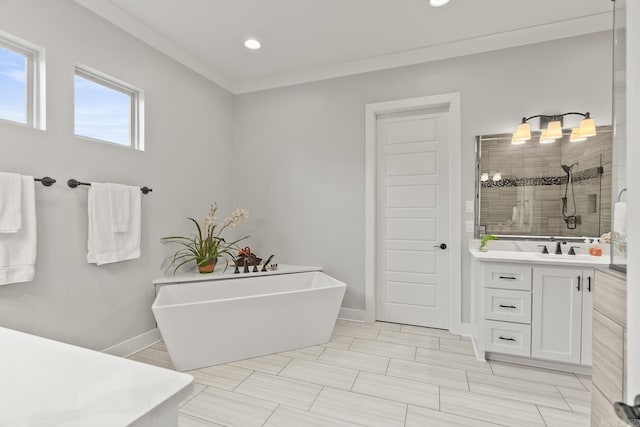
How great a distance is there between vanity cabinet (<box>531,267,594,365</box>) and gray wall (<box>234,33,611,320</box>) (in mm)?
731

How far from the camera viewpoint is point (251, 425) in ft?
5.65

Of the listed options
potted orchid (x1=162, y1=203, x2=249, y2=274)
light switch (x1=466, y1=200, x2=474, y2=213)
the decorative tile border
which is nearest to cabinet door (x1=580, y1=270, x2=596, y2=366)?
the decorative tile border

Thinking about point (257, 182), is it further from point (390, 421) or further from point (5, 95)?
point (390, 421)

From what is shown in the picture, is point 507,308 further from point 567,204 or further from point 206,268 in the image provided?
point 206,268

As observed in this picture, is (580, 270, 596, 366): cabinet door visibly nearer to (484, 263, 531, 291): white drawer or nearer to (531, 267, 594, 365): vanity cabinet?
(531, 267, 594, 365): vanity cabinet

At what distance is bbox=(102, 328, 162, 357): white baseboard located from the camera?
248 cm

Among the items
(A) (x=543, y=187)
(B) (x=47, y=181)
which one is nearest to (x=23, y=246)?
(B) (x=47, y=181)

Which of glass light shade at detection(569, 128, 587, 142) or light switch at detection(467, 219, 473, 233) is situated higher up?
glass light shade at detection(569, 128, 587, 142)

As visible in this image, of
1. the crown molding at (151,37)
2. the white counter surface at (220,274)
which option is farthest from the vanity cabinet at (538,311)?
the crown molding at (151,37)

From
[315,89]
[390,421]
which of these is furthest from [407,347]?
[315,89]

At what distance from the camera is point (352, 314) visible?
Result: 341 centimetres

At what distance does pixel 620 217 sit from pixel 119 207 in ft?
9.48

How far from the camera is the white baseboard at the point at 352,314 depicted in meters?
3.38

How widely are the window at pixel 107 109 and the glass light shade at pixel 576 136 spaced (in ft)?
12.3
